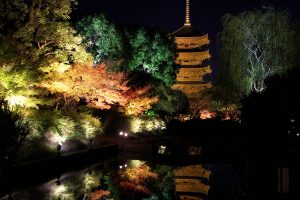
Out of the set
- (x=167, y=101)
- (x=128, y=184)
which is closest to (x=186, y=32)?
(x=167, y=101)

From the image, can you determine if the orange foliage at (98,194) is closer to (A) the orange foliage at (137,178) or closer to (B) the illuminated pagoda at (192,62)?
(A) the orange foliage at (137,178)

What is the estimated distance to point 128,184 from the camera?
19.0 metres

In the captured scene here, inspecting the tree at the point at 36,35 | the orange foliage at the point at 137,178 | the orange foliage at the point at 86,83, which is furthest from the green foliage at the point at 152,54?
the orange foliage at the point at 137,178

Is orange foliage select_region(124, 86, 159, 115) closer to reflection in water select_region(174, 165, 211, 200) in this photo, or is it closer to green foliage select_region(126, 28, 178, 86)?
green foliage select_region(126, 28, 178, 86)

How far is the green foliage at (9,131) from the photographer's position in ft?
59.3

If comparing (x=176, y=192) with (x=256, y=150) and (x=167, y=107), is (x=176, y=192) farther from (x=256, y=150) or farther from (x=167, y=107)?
(x=167, y=107)

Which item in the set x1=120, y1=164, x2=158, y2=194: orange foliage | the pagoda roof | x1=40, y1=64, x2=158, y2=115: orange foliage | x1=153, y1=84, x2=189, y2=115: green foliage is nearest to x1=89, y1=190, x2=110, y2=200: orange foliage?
x1=120, y1=164, x2=158, y2=194: orange foliage

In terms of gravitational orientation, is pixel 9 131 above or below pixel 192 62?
below

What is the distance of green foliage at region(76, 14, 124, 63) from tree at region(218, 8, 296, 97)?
7670mm

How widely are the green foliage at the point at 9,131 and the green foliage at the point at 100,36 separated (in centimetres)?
1641

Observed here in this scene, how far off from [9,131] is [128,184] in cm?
494

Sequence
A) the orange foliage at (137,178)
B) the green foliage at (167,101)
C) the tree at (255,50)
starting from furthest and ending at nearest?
the green foliage at (167,101)
the tree at (255,50)
the orange foliage at (137,178)

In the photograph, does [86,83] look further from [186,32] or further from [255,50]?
[186,32]

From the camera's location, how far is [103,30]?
115 ft
